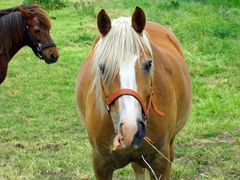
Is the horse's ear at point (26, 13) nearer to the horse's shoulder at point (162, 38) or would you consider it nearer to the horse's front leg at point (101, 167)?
the horse's shoulder at point (162, 38)

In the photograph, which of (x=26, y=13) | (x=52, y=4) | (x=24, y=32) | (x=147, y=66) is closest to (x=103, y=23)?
(x=147, y=66)

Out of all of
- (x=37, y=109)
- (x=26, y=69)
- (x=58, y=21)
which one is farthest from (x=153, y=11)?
(x=37, y=109)

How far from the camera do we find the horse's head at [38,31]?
5.98m

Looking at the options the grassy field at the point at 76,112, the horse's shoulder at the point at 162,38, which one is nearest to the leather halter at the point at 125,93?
the horse's shoulder at the point at 162,38

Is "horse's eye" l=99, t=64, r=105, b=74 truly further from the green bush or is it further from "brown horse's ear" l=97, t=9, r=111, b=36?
the green bush

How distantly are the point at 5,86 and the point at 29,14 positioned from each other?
2.00 metres

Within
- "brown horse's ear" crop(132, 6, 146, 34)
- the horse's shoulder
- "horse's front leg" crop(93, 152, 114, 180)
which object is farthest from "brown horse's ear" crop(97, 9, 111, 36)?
the horse's shoulder

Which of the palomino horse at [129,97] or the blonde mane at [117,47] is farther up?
the blonde mane at [117,47]

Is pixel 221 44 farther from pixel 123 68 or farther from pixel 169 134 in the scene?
pixel 123 68

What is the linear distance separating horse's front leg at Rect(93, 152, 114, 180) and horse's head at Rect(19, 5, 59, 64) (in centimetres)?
309

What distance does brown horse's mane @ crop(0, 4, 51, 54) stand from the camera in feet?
19.4

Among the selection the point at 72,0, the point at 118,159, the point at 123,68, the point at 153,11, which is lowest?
the point at 72,0

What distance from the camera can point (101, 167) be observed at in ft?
10.7

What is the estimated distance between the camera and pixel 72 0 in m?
15.2
